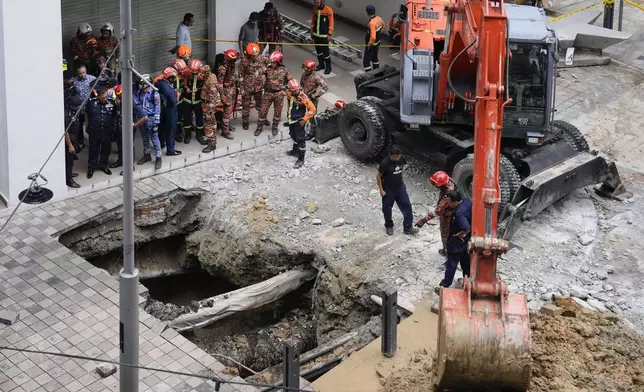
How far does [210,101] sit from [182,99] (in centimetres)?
48

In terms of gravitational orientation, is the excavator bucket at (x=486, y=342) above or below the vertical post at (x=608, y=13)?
below

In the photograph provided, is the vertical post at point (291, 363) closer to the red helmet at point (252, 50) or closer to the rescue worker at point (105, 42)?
the red helmet at point (252, 50)

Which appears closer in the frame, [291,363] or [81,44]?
[291,363]

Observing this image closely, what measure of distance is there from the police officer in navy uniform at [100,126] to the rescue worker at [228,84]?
2060 millimetres

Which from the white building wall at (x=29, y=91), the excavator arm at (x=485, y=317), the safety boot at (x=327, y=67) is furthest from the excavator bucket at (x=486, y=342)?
the safety boot at (x=327, y=67)

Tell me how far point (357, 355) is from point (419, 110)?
4654 millimetres

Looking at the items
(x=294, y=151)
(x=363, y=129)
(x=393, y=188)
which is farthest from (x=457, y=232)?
(x=294, y=151)

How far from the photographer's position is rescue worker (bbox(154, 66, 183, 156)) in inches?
637

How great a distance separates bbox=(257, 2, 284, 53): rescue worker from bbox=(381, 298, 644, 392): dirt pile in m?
9.04

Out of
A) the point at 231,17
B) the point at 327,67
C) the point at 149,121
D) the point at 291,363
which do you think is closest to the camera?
the point at 291,363

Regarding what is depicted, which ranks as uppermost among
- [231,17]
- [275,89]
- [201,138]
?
[231,17]

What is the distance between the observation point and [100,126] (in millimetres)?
15656

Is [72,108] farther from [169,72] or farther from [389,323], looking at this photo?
[389,323]

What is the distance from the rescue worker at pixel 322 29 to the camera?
20.2m
